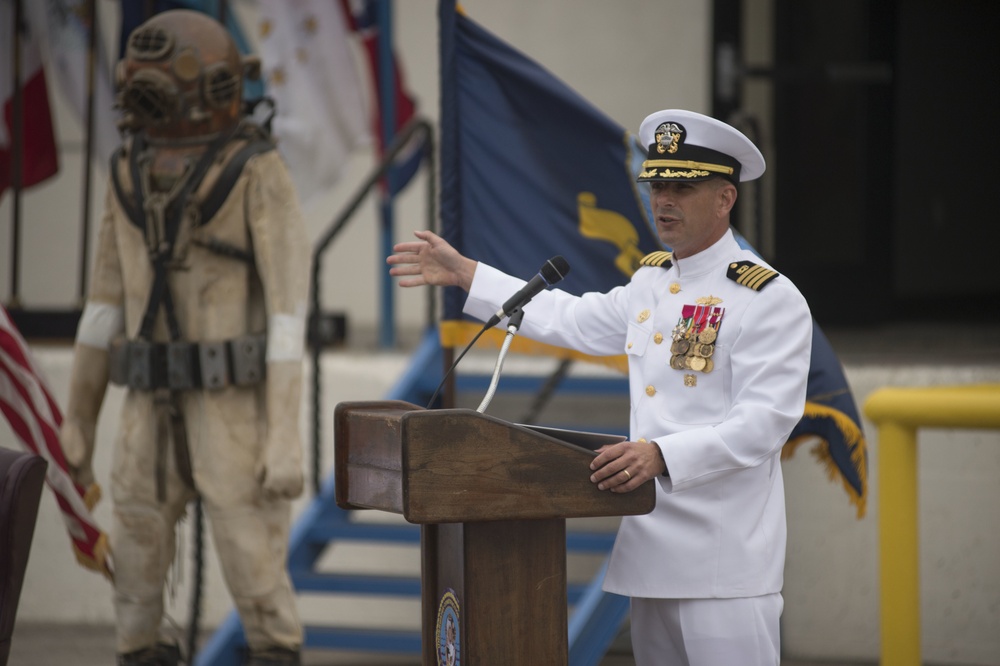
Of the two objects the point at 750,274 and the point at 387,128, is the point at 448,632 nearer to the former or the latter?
the point at 750,274

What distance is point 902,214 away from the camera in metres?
9.17

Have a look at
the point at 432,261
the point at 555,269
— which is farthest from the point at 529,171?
the point at 555,269

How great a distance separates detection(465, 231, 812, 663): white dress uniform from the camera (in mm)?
2730

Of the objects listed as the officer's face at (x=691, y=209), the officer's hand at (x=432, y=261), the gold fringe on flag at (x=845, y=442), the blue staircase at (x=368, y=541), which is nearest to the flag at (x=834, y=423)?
the gold fringe on flag at (x=845, y=442)

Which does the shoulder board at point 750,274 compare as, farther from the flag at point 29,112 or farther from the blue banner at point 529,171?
the flag at point 29,112

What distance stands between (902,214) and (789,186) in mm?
2250

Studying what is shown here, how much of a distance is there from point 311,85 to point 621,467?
4587 mm

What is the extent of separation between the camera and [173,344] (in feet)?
13.6

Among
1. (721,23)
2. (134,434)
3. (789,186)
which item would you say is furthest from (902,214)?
(134,434)

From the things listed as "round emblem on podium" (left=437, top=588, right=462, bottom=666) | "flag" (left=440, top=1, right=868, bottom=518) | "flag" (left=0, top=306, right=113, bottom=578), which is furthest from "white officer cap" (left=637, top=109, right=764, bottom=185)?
"flag" (left=0, top=306, right=113, bottom=578)

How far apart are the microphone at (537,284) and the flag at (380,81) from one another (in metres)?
3.73

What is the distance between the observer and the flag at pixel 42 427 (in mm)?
4156

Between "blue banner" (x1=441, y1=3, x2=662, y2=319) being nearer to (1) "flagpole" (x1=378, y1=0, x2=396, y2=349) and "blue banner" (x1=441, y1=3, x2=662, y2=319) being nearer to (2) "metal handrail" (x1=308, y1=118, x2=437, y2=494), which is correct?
(2) "metal handrail" (x1=308, y1=118, x2=437, y2=494)

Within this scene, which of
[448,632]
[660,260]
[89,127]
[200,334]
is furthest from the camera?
[89,127]
